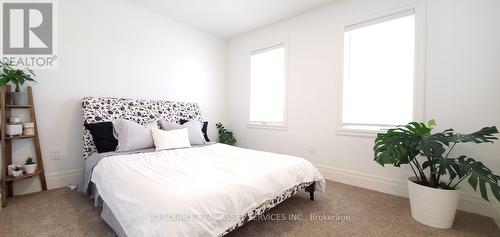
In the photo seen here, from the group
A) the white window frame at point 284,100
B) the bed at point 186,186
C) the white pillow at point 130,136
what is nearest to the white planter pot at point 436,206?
the bed at point 186,186

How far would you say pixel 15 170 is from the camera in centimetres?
207

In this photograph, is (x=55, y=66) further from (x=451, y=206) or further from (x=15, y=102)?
(x=451, y=206)

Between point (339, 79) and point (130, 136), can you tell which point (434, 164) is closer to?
point (339, 79)

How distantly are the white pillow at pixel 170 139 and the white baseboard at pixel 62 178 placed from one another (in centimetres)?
102

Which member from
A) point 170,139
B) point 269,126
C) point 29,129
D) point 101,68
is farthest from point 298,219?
point 101,68

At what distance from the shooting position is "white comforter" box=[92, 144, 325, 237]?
1082mm

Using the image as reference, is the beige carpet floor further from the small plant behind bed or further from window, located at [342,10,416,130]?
the small plant behind bed

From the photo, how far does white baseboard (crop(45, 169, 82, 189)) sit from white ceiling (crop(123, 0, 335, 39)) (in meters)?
2.42

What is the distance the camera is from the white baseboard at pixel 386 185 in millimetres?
1869

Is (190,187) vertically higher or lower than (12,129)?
lower

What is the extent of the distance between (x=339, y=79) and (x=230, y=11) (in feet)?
6.19

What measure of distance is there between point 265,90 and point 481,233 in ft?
9.80

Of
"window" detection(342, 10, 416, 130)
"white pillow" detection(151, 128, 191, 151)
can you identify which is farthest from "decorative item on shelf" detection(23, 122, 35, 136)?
"window" detection(342, 10, 416, 130)

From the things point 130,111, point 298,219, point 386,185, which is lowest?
point 298,219
